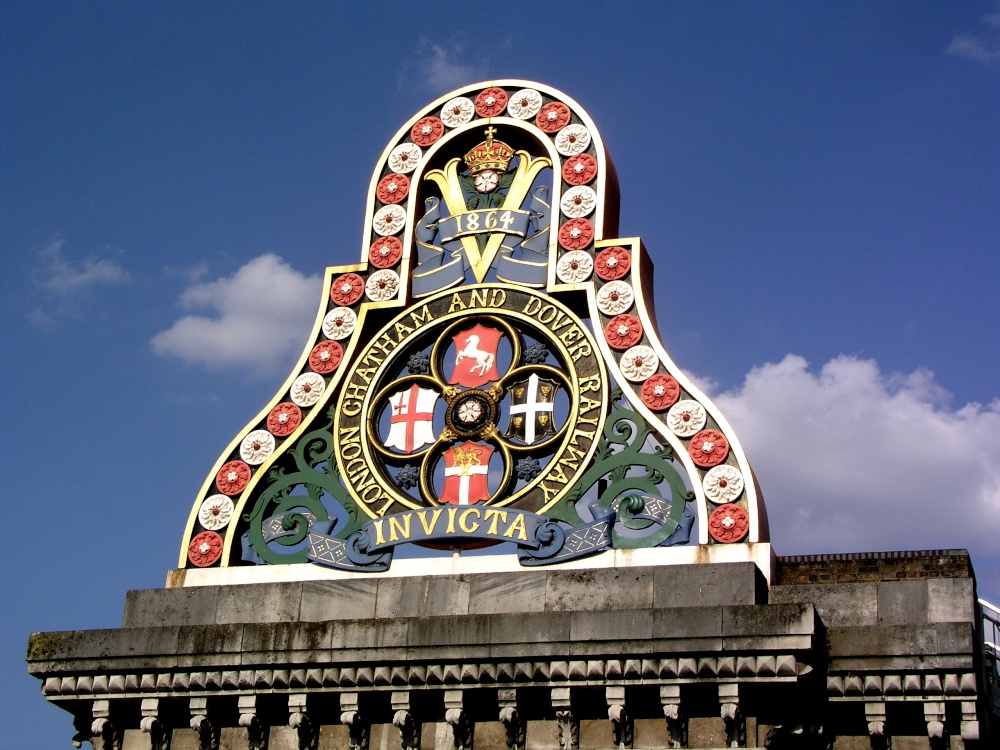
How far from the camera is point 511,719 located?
2091 centimetres

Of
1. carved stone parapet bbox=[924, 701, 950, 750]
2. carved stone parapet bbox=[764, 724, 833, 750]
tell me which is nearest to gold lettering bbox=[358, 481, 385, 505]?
carved stone parapet bbox=[764, 724, 833, 750]

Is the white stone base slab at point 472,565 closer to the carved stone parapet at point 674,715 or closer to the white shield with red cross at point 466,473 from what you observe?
the white shield with red cross at point 466,473

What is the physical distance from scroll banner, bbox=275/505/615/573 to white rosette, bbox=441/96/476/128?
21.8ft

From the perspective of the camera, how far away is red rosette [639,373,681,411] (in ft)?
75.8

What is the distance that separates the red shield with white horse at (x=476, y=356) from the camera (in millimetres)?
24516

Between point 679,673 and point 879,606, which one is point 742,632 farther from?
point 879,606

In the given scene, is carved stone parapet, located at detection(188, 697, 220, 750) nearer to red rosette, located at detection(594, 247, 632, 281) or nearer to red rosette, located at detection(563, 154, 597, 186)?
red rosette, located at detection(594, 247, 632, 281)

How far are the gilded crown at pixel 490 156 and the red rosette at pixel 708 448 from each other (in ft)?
19.1

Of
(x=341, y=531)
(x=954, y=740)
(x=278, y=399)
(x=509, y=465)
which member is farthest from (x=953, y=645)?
(x=278, y=399)

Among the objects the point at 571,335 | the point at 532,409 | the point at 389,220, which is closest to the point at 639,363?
the point at 571,335

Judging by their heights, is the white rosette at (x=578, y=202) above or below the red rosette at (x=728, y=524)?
above

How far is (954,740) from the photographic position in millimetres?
20328

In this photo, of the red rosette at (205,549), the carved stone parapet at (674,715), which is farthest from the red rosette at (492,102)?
the carved stone parapet at (674,715)

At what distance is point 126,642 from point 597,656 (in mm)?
6332
